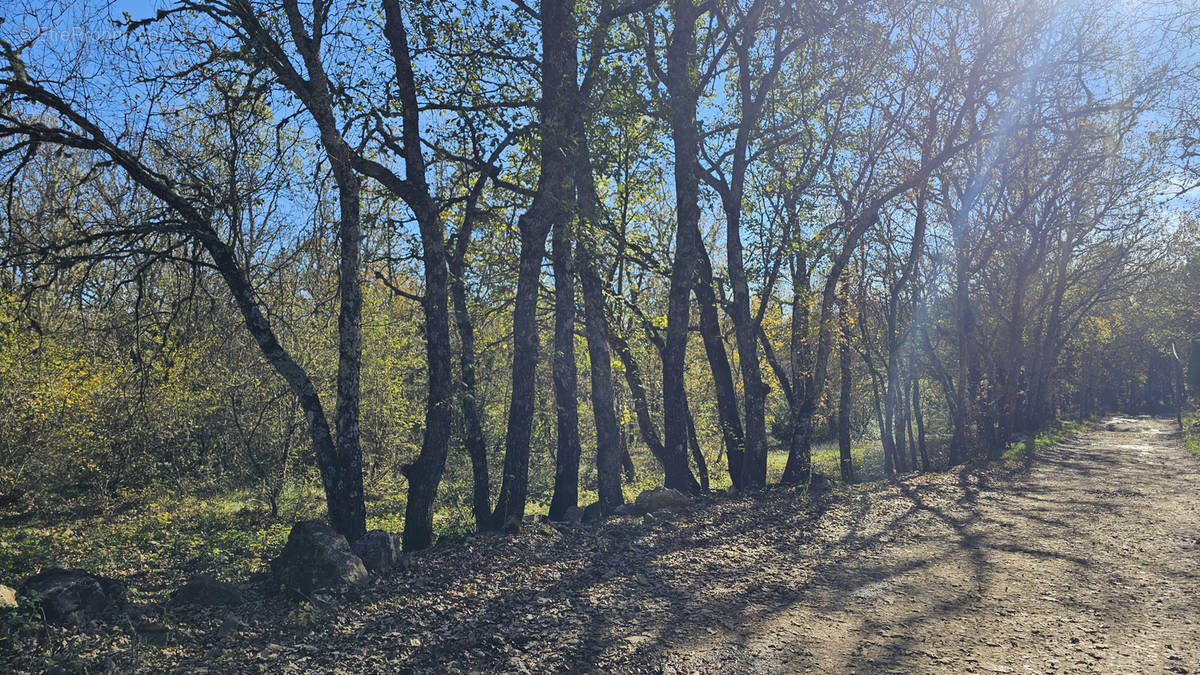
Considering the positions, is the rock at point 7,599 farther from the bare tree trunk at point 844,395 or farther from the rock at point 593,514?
the bare tree trunk at point 844,395

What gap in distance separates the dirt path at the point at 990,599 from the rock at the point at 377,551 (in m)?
3.68

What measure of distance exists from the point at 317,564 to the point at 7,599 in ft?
→ 7.52

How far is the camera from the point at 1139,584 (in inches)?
274

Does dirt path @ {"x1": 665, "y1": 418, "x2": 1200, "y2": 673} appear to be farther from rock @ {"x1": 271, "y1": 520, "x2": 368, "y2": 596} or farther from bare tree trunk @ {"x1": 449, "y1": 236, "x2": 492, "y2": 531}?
bare tree trunk @ {"x1": 449, "y1": 236, "x2": 492, "y2": 531}

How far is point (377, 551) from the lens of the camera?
25.0 ft

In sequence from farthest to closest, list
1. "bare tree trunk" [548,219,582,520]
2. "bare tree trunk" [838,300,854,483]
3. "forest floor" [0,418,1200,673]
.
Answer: "bare tree trunk" [838,300,854,483], "bare tree trunk" [548,219,582,520], "forest floor" [0,418,1200,673]

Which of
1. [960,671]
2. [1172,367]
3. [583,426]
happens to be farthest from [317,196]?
[1172,367]

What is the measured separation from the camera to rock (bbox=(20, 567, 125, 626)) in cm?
548

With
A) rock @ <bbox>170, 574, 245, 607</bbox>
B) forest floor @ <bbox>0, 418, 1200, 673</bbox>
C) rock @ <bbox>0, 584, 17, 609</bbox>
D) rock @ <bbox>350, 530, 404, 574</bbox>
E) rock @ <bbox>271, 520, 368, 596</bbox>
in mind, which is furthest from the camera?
rock @ <bbox>350, 530, 404, 574</bbox>

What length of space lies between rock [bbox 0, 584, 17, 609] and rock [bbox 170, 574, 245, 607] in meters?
1.21

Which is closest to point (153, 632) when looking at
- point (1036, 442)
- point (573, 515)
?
point (573, 515)

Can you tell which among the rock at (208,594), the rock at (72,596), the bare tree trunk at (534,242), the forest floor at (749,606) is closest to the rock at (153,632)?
the forest floor at (749,606)

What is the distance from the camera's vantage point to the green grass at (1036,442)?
2105 centimetres

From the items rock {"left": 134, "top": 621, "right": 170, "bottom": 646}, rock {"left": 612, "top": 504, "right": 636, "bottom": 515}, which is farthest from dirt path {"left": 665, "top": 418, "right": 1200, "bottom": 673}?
rock {"left": 134, "top": 621, "right": 170, "bottom": 646}
